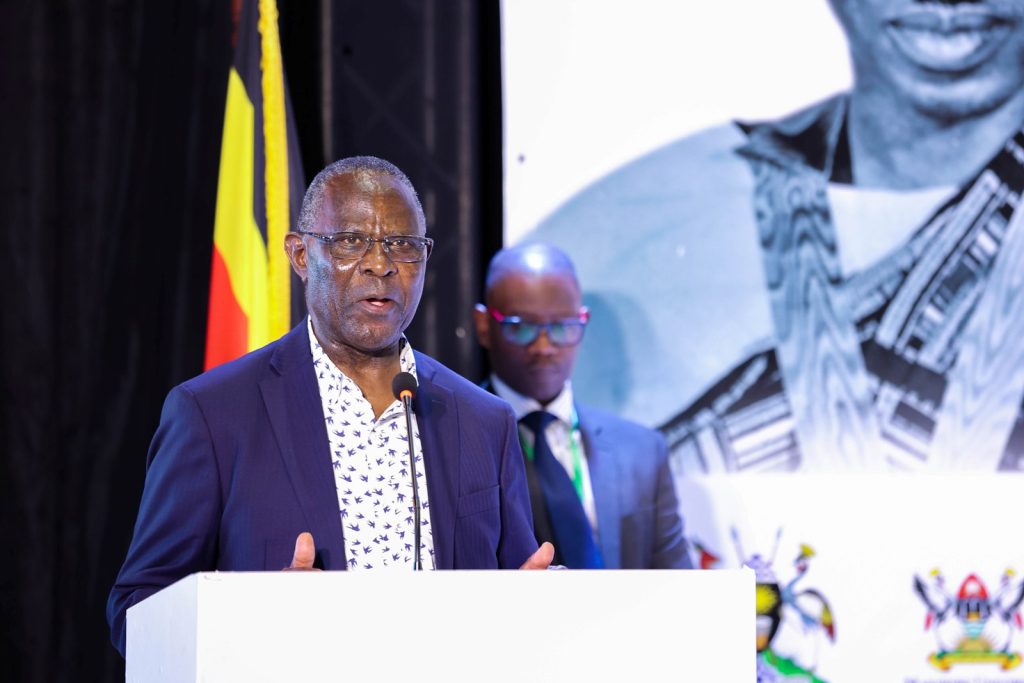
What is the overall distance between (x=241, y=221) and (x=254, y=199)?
3.1 inches

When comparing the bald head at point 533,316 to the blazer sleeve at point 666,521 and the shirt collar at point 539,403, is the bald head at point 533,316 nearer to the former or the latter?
the shirt collar at point 539,403

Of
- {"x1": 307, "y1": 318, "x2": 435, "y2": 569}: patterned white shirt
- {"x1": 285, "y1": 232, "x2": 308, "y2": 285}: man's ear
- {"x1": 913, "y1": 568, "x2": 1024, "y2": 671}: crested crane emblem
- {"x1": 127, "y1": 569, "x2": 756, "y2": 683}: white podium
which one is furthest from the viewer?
{"x1": 913, "y1": 568, "x2": 1024, "y2": 671}: crested crane emblem

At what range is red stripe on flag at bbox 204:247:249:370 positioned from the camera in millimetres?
3939

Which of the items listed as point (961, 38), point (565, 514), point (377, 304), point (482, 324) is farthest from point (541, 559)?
point (961, 38)

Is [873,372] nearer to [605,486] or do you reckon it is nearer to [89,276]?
[605,486]

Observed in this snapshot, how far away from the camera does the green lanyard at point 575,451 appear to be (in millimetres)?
4082

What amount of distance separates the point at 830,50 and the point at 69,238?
258 cm

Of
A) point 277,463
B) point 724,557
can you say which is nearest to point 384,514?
point 277,463

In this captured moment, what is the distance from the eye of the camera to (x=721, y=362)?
15.3 ft

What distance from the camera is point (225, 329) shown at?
3.94 metres

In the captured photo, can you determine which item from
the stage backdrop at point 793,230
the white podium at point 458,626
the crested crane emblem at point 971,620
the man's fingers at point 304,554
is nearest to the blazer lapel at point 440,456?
the man's fingers at point 304,554

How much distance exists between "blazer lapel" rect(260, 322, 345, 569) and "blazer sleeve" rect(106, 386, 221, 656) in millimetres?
136

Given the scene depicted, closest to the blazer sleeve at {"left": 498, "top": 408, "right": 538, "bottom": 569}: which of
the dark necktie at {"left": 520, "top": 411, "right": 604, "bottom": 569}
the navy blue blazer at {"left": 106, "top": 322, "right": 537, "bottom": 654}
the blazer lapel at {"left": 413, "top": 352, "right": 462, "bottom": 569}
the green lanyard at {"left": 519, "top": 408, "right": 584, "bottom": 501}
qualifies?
the navy blue blazer at {"left": 106, "top": 322, "right": 537, "bottom": 654}

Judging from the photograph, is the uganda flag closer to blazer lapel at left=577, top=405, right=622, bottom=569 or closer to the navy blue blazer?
blazer lapel at left=577, top=405, right=622, bottom=569
